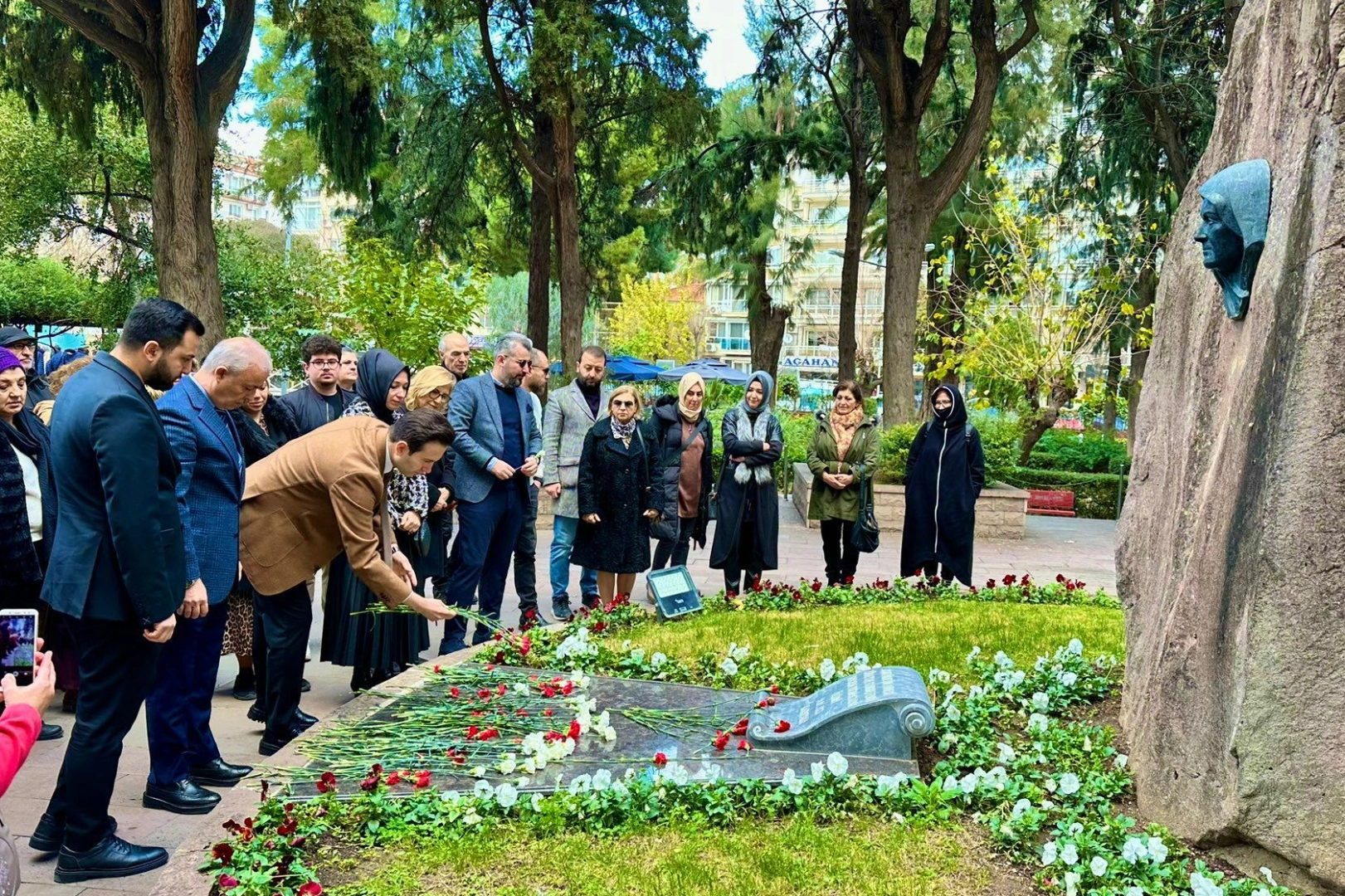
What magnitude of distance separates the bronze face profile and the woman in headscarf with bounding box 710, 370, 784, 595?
4.35 metres

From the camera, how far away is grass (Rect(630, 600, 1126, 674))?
588 cm

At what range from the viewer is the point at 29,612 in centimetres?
267

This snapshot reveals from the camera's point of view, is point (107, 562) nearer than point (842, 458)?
Yes

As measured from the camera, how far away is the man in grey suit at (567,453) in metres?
7.83

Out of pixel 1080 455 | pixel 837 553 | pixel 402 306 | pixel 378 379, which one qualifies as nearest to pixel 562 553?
pixel 837 553

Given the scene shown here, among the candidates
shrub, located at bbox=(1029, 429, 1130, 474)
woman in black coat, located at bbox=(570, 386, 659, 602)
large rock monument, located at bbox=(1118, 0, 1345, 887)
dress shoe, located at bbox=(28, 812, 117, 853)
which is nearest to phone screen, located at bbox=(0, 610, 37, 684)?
dress shoe, located at bbox=(28, 812, 117, 853)

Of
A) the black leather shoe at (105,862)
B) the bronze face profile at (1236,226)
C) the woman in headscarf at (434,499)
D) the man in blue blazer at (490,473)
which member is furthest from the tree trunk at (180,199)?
the bronze face profile at (1236,226)

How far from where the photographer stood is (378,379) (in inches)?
248

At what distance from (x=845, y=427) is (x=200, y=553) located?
193 inches

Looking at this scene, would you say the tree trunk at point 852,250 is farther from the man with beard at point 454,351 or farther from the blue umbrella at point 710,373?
the man with beard at point 454,351

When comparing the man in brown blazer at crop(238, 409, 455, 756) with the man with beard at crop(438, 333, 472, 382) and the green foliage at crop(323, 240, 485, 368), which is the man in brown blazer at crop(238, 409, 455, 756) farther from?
the green foliage at crop(323, 240, 485, 368)

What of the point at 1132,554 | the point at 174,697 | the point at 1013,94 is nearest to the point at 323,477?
the point at 174,697

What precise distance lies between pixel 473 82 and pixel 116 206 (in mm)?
9495

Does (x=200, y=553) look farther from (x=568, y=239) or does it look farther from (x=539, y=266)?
(x=539, y=266)
